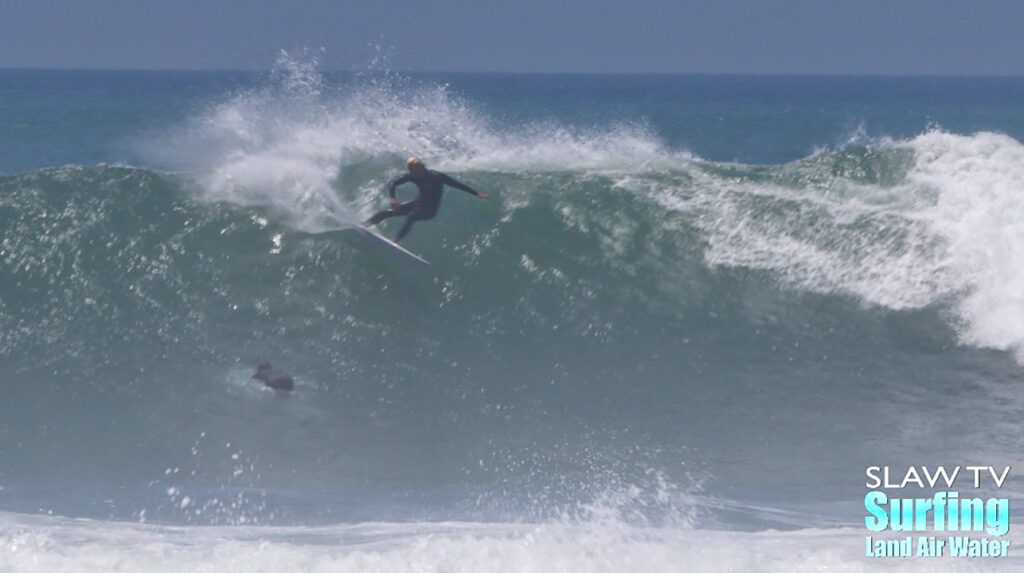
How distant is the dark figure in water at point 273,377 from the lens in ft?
30.6

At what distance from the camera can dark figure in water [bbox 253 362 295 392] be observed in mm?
9325

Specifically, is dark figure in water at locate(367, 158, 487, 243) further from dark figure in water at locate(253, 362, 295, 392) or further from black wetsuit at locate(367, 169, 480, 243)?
dark figure in water at locate(253, 362, 295, 392)

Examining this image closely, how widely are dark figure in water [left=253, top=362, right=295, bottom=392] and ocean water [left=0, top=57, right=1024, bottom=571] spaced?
8 centimetres

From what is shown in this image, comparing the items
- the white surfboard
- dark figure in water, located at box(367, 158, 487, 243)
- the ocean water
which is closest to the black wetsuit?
dark figure in water, located at box(367, 158, 487, 243)

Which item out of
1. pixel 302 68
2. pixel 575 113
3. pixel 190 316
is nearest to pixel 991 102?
Answer: pixel 575 113

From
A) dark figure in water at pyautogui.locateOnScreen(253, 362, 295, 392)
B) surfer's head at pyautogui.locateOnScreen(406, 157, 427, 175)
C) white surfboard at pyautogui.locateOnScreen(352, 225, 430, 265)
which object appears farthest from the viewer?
white surfboard at pyautogui.locateOnScreen(352, 225, 430, 265)

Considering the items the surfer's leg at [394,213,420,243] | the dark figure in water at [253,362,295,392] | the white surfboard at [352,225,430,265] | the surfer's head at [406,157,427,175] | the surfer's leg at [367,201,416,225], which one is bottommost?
the dark figure in water at [253,362,295,392]

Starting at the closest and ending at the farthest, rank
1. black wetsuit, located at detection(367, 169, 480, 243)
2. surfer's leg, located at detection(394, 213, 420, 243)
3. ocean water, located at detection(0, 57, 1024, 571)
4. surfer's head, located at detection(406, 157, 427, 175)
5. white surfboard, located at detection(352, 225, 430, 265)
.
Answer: ocean water, located at detection(0, 57, 1024, 571)
surfer's head, located at detection(406, 157, 427, 175)
black wetsuit, located at detection(367, 169, 480, 243)
surfer's leg, located at detection(394, 213, 420, 243)
white surfboard, located at detection(352, 225, 430, 265)

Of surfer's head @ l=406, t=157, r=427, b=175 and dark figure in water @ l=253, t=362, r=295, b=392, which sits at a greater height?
surfer's head @ l=406, t=157, r=427, b=175

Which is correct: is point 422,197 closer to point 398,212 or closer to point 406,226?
point 398,212

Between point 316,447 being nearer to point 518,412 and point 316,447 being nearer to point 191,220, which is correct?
point 518,412

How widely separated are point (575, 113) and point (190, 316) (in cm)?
3232

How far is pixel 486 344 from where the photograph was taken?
1032cm

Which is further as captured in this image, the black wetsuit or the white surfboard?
the white surfboard
